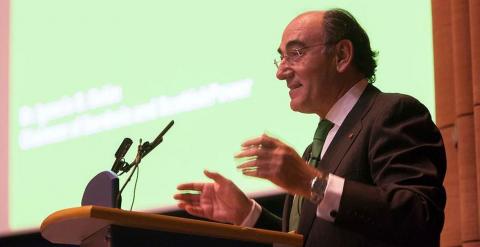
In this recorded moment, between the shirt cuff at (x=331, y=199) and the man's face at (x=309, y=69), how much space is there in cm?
63

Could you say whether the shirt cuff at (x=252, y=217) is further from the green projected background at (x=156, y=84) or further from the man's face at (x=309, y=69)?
the green projected background at (x=156, y=84)

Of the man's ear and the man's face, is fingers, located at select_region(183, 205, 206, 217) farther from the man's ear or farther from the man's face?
the man's ear

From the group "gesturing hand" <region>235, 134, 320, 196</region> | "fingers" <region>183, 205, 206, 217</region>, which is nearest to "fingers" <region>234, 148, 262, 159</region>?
"gesturing hand" <region>235, 134, 320, 196</region>

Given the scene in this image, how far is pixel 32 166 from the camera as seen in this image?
16.1 ft

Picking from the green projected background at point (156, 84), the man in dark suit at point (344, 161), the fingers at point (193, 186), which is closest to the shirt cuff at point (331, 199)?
the man in dark suit at point (344, 161)

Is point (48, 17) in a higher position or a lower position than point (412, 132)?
higher

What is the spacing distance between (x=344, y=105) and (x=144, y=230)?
1.00 metres

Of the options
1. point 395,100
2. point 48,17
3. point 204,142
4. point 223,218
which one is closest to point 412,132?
point 395,100

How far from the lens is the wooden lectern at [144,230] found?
2.13 metres

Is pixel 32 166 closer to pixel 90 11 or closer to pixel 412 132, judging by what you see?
pixel 90 11

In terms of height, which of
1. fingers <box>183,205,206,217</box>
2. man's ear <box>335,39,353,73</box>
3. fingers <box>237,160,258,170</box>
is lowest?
fingers <box>183,205,206,217</box>

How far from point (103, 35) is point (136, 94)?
1.39 ft

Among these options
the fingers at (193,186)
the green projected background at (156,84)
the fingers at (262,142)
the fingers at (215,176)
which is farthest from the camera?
the green projected background at (156,84)

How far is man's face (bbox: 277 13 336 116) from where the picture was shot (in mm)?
2996
